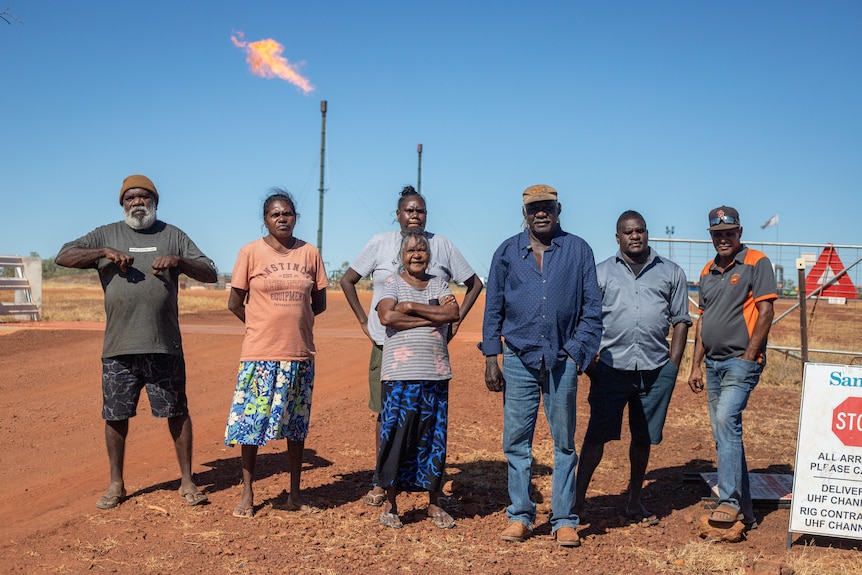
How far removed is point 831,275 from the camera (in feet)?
43.6

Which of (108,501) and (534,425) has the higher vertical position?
(534,425)

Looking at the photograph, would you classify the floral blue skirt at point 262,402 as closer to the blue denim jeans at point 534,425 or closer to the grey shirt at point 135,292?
the grey shirt at point 135,292

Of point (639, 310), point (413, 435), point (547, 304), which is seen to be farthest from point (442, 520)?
point (639, 310)

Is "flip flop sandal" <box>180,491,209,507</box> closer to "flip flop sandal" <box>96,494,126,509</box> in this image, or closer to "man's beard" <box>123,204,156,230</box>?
"flip flop sandal" <box>96,494,126,509</box>

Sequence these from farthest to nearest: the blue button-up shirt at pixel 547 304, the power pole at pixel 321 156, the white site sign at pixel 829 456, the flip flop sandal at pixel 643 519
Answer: the power pole at pixel 321 156 < the flip flop sandal at pixel 643 519 < the white site sign at pixel 829 456 < the blue button-up shirt at pixel 547 304

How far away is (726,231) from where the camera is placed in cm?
589

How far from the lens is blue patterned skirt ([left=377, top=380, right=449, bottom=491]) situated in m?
5.50

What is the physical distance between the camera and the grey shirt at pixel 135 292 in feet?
19.4

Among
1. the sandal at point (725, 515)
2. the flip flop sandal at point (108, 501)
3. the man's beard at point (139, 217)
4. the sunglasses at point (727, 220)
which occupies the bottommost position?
the flip flop sandal at point (108, 501)

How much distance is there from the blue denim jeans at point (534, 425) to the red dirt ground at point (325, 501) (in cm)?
26

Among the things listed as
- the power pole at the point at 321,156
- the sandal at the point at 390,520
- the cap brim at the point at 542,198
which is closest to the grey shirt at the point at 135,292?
the sandal at the point at 390,520

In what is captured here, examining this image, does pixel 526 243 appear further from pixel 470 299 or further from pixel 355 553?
pixel 355 553

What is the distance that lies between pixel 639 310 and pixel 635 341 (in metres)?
0.22

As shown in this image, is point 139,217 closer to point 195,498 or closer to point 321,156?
point 195,498
